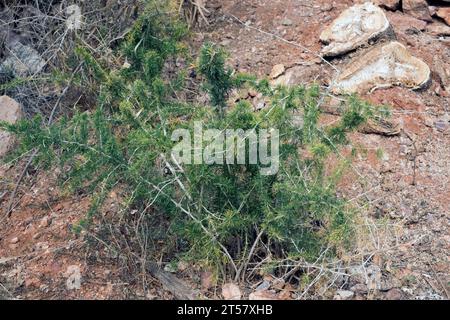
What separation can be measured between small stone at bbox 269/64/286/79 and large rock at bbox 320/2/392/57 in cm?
29

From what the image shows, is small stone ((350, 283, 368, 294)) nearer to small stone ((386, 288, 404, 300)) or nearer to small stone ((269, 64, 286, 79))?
small stone ((386, 288, 404, 300))

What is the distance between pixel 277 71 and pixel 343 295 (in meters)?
1.82

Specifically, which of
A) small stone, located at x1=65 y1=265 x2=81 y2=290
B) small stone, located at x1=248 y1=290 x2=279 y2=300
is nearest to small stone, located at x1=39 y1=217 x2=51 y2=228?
small stone, located at x1=65 y1=265 x2=81 y2=290

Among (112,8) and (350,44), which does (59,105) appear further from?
(350,44)

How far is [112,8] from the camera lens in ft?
15.2

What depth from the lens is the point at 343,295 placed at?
10.7ft

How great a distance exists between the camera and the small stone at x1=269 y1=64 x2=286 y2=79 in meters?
4.59

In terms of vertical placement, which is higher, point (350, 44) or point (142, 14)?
point (142, 14)

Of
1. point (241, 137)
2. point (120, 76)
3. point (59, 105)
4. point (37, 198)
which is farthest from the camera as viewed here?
point (59, 105)

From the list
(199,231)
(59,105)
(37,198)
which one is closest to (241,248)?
(199,231)

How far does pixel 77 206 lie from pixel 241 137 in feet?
4.30

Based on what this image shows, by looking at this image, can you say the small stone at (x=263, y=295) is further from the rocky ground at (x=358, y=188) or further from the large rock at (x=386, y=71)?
the large rock at (x=386, y=71)

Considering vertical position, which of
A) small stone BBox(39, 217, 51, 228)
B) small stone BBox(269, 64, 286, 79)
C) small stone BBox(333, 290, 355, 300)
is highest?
small stone BBox(269, 64, 286, 79)

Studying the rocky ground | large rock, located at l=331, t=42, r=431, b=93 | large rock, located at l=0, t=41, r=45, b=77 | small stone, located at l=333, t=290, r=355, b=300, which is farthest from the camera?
large rock, located at l=0, t=41, r=45, b=77
